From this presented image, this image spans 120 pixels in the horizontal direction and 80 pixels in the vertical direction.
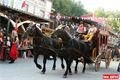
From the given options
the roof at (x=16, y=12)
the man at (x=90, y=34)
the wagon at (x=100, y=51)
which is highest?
the roof at (x=16, y=12)

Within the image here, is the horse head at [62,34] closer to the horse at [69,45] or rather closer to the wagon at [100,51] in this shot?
the horse at [69,45]

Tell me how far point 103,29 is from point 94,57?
306 centimetres

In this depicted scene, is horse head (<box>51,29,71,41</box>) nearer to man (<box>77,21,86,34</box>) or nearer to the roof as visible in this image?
man (<box>77,21,86,34</box>)

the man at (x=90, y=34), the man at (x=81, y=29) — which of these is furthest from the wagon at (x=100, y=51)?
the man at (x=81, y=29)

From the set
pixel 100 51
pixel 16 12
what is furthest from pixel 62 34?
pixel 16 12

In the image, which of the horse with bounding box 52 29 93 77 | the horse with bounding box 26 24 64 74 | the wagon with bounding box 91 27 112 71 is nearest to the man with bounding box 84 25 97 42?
the wagon with bounding box 91 27 112 71

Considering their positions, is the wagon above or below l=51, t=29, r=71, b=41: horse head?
below

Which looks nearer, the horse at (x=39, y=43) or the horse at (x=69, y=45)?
the horse at (x=69, y=45)

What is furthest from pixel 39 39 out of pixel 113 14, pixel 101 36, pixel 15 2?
pixel 113 14

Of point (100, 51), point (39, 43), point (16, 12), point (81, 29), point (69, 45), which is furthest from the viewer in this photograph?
point (16, 12)

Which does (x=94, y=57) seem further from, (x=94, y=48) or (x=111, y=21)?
(x=111, y=21)

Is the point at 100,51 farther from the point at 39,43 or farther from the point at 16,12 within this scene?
the point at 16,12

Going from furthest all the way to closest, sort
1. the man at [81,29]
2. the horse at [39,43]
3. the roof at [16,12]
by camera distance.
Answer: the roof at [16,12], the man at [81,29], the horse at [39,43]

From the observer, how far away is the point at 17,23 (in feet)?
82.7
